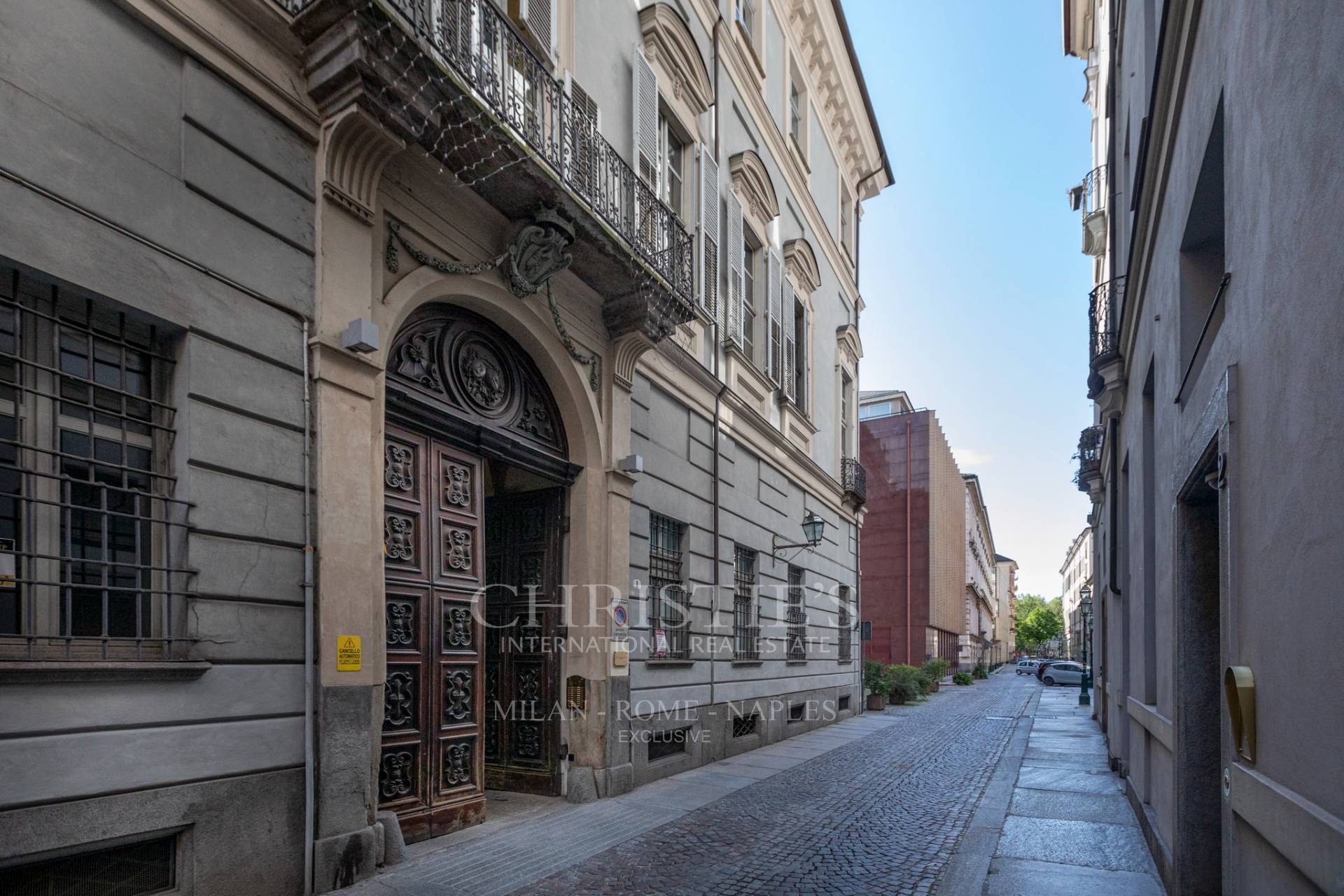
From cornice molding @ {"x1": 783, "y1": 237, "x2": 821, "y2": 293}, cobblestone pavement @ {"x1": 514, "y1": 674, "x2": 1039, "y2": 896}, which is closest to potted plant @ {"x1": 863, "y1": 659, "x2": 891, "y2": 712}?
cobblestone pavement @ {"x1": 514, "y1": 674, "x2": 1039, "y2": 896}

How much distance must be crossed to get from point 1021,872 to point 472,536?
5423mm

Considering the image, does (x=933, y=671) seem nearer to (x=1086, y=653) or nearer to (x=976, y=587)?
(x=1086, y=653)

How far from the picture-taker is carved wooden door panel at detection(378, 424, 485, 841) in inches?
278

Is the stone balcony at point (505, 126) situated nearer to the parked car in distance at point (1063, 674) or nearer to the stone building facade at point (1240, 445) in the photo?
the stone building facade at point (1240, 445)

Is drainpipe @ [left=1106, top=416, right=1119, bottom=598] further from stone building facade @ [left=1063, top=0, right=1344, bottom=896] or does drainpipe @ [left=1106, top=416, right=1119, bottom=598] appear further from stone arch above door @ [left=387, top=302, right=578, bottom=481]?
stone arch above door @ [left=387, top=302, right=578, bottom=481]

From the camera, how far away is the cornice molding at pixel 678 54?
11273 millimetres

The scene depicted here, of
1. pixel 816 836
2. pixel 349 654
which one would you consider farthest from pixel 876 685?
pixel 349 654

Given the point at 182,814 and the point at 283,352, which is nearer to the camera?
the point at 182,814

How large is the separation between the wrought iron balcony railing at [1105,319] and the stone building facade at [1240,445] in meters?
3.25

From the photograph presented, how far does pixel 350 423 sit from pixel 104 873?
2.97 meters

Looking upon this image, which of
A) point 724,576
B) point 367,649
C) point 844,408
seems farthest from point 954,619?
point 367,649

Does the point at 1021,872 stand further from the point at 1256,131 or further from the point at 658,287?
the point at 658,287

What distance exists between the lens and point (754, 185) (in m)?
14.8

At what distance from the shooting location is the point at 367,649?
6.14 m
